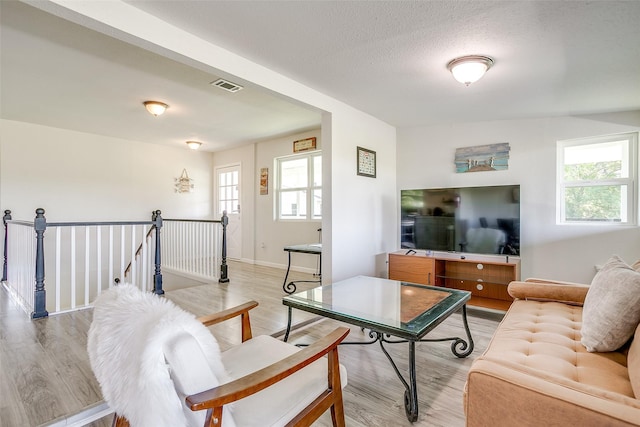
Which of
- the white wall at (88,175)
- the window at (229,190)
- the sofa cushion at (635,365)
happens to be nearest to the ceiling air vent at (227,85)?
the sofa cushion at (635,365)

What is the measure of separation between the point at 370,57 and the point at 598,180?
114 inches

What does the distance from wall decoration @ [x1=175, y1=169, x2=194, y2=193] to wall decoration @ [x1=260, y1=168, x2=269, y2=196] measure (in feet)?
6.33

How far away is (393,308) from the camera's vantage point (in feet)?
6.61

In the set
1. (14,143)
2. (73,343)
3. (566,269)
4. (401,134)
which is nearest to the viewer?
(73,343)

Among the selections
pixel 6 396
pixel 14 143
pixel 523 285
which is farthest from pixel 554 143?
pixel 14 143

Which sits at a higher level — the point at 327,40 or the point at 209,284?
the point at 327,40

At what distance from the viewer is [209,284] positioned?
4.52 metres

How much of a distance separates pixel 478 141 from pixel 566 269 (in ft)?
5.81

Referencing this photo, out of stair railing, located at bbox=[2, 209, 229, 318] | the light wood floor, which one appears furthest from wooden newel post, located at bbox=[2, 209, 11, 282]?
the light wood floor

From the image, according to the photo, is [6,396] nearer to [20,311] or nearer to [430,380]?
[20,311]

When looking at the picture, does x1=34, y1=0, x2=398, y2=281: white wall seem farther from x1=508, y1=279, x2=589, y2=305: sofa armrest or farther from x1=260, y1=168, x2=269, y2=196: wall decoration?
x1=260, y1=168, x2=269, y2=196: wall decoration

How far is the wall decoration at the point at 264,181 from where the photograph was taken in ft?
19.8

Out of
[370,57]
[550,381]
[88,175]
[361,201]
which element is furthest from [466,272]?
[88,175]

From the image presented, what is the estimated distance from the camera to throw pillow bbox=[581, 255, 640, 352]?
1337 mm
